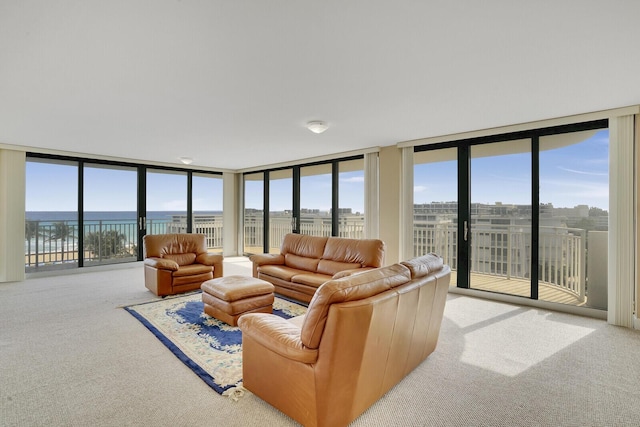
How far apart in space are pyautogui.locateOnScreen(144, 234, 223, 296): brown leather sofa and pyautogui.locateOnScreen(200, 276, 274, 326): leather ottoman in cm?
110

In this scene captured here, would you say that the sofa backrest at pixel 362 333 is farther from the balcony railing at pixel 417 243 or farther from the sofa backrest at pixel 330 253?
the balcony railing at pixel 417 243

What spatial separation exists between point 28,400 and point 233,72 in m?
2.75

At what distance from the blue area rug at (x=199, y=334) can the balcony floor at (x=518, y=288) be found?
3.04 m

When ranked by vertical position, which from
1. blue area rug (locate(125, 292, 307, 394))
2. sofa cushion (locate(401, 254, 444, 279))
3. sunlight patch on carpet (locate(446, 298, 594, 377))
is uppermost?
sofa cushion (locate(401, 254, 444, 279))

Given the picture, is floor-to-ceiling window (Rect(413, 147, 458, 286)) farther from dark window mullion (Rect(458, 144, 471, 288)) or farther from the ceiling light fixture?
the ceiling light fixture

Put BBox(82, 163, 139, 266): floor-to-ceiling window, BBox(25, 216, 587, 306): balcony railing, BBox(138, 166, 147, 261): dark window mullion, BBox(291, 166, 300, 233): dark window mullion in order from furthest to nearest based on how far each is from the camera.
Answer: BBox(291, 166, 300, 233): dark window mullion, BBox(138, 166, 147, 261): dark window mullion, BBox(82, 163, 139, 266): floor-to-ceiling window, BBox(25, 216, 587, 306): balcony railing

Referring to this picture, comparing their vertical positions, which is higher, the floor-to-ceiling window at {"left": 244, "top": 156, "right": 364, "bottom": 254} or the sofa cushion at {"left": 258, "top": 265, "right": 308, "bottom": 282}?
the floor-to-ceiling window at {"left": 244, "top": 156, "right": 364, "bottom": 254}

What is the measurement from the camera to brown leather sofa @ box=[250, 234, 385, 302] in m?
4.14

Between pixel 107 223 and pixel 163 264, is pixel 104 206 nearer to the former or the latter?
pixel 107 223

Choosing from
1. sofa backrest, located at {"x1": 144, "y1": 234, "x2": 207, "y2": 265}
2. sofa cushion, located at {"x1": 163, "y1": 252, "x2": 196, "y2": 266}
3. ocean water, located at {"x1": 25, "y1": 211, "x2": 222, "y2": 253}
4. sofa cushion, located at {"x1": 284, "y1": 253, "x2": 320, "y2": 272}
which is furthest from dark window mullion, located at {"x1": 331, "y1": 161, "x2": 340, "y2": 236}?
ocean water, located at {"x1": 25, "y1": 211, "x2": 222, "y2": 253}

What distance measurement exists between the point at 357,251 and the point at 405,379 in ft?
7.26

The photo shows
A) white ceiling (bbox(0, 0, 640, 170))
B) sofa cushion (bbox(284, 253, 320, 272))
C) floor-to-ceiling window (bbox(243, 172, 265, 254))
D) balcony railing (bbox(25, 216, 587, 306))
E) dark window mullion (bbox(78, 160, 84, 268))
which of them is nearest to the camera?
white ceiling (bbox(0, 0, 640, 170))

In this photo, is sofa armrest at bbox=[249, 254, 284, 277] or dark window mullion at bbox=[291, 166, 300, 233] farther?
dark window mullion at bbox=[291, 166, 300, 233]

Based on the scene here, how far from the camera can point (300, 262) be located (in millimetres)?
4789
